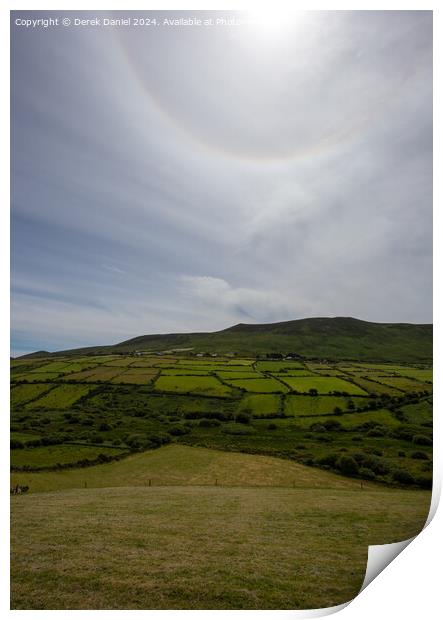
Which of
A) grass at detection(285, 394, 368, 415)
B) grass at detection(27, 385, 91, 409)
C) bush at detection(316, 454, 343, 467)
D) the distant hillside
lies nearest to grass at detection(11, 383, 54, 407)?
grass at detection(27, 385, 91, 409)

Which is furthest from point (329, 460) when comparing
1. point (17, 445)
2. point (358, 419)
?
point (17, 445)

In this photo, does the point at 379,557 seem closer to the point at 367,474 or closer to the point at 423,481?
the point at 423,481

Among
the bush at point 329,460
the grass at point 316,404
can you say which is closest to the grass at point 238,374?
the grass at point 316,404

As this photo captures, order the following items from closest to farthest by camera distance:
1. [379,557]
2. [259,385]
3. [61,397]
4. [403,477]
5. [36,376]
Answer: [379,557]
[403,477]
[61,397]
[36,376]
[259,385]

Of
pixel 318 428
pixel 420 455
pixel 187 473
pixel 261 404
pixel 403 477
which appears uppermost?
pixel 261 404

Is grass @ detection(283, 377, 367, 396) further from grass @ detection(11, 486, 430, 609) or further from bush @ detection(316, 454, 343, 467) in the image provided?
grass @ detection(11, 486, 430, 609)
